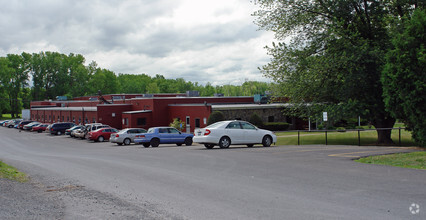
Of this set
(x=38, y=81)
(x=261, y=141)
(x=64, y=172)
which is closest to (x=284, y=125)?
(x=261, y=141)

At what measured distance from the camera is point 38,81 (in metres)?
134

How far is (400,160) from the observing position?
13.7 m

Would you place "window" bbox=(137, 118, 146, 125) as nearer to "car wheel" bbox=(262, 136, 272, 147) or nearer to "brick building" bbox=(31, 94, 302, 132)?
"brick building" bbox=(31, 94, 302, 132)

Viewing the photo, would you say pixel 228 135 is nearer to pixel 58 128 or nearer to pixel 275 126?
pixel 275 126

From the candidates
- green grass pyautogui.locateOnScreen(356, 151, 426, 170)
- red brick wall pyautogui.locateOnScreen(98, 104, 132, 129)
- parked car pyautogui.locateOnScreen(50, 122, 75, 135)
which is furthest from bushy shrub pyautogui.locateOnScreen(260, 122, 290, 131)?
green grass pyautogui.locateOnScreen(356, 151, 426, 170)

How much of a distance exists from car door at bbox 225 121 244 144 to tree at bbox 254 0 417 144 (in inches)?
308

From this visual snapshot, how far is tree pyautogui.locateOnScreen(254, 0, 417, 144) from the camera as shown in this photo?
1014 inches

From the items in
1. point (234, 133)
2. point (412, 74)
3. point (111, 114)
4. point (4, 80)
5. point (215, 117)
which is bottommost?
point (234, 133)

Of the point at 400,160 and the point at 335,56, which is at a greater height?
the point at 335,56

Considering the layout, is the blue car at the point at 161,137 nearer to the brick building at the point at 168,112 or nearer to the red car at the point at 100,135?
the red car at the point at 100,135

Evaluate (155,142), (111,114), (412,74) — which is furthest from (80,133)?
(412,74)

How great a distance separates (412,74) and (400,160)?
6478mm

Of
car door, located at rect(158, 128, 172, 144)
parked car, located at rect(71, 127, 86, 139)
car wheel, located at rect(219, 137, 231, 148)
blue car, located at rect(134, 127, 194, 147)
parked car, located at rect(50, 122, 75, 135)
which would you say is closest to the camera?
car wheel, located at rect(219, 137, 231, 148)

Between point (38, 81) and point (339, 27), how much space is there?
126619 millimetres
